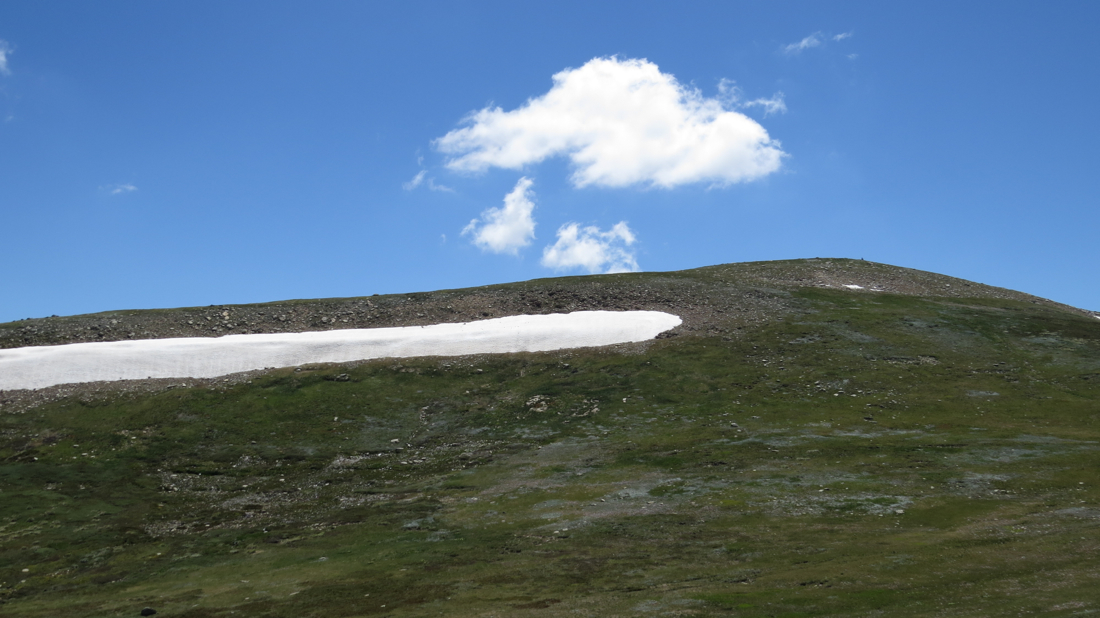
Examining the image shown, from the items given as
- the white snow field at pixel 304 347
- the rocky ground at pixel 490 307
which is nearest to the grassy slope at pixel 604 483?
the white snow field at pixel 304 347

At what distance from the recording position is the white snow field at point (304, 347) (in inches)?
2308

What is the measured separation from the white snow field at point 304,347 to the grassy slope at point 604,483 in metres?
3.22

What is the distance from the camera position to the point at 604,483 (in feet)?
133

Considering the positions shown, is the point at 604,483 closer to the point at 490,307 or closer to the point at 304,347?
the point at 304,347

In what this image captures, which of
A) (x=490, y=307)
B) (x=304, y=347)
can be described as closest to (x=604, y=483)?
(x=304, y=347)

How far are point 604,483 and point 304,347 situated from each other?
1369 inches

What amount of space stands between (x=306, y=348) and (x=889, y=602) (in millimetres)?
52846

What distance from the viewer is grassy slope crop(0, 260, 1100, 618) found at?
26.4m

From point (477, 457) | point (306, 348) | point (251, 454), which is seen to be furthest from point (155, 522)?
point (306, 348)

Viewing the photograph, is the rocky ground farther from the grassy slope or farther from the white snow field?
the grassy slope

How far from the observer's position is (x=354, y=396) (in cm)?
5688

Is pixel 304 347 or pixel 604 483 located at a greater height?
pixel 304 347

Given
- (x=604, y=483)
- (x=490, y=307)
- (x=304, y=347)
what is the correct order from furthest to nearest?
(x=490, y=307), (x=304, y=347), (x=604, y=483)

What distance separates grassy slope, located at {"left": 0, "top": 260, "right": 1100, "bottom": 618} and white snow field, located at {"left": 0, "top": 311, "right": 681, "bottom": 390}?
3222 mm
